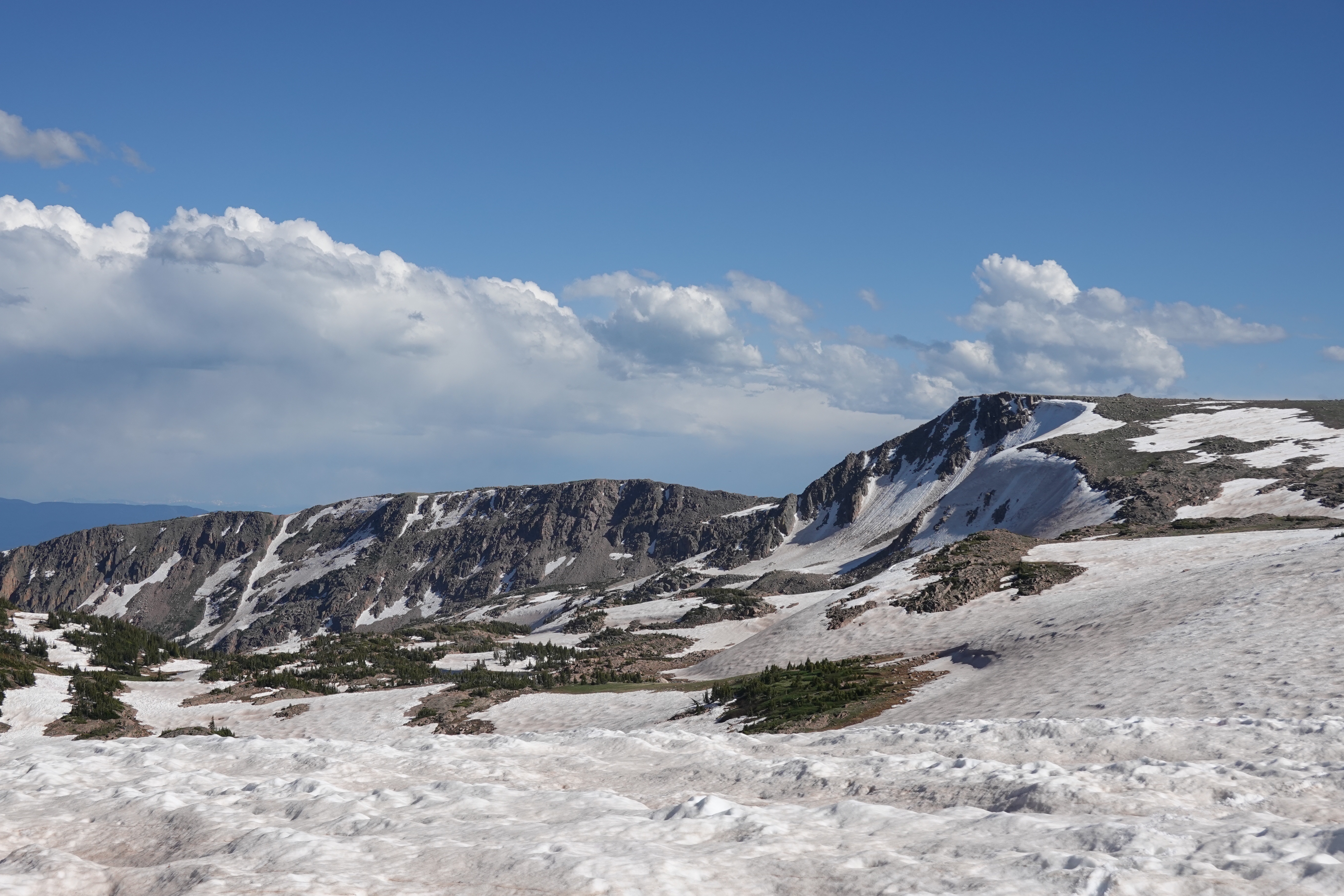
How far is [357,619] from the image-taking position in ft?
455

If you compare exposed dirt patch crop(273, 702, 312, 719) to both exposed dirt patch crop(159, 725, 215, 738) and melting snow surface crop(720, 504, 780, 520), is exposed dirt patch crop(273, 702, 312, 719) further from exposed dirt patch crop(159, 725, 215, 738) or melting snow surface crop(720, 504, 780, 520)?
melting snow surface crop(720, 504, 780, 520)

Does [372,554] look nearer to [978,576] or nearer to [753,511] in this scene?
[753,511]

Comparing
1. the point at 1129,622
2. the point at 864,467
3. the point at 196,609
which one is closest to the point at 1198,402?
the point at 864,467

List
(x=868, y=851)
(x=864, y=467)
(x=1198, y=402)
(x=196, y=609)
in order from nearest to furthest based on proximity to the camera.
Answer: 1. (x=868, y=851)
2. (x=1198, y=402)
3. (x=864, y=467)
4. (x=196, y=609)

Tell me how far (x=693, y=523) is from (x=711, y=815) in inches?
5664

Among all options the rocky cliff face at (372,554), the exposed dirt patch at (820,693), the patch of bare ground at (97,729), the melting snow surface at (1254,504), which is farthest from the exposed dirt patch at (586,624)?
the rocky cliff face at (372,554)

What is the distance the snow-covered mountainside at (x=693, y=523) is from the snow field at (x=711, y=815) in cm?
4863

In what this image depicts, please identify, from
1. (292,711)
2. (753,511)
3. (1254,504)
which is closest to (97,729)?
(292,711)

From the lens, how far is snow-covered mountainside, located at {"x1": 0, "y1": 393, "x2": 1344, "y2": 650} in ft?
230

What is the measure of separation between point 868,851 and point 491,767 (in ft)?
26.6

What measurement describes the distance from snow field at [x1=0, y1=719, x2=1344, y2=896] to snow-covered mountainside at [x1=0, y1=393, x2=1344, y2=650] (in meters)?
48.6

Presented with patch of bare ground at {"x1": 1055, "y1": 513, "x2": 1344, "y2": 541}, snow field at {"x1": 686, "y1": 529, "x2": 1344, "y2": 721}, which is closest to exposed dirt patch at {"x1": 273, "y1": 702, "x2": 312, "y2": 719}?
snow field at {"x1": 686, "y1": 529, "x2": 1344, "y2": 721}

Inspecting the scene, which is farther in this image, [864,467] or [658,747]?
[864,467]

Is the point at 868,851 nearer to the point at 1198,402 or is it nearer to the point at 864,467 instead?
the point at 1198,402
